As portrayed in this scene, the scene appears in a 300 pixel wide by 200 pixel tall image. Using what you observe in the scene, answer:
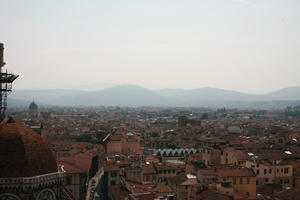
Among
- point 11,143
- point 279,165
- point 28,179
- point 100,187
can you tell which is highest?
point 11,143

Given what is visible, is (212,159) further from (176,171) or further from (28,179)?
(28,179)

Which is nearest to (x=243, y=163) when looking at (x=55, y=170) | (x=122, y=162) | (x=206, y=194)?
(x=122, y=162)

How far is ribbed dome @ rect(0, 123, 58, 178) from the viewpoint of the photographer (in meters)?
12.4

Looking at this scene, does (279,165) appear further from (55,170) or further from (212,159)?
(55,170)

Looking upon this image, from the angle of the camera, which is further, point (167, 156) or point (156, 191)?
point (167, 156)

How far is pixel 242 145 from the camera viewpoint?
5191 centimetres

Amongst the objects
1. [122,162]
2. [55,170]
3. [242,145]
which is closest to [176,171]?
[122,162]

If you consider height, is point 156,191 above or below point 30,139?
below

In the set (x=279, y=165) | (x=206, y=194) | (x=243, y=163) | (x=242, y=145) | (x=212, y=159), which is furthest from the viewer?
(x=242, y=145)

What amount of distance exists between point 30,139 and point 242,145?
41.7 metres

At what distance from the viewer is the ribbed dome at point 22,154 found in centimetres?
1239

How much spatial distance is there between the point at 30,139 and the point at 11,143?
0.60 meters

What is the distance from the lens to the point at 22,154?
41.3 feet

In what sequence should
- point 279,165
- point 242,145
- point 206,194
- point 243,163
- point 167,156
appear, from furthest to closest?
point 167,156 → point 242,145 → point 243,163 → point 279,165 → point 206,194
